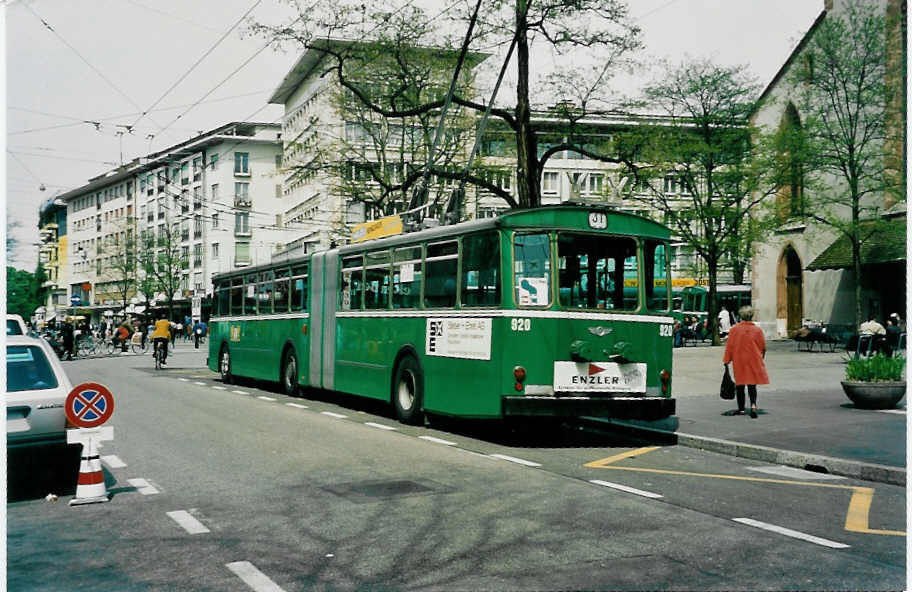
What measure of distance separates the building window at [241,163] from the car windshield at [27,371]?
→ 8400cm

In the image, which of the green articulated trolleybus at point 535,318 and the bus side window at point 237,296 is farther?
the bus side window at point 237,296

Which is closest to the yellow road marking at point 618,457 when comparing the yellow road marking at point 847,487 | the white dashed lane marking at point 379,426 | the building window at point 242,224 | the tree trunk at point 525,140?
the yellow road marking at point 847,487

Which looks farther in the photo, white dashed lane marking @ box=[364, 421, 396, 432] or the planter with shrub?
the planter with shrub

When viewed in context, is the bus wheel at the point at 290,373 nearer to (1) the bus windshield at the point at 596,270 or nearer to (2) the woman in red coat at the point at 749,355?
(1) the bus windshield at the point at 596,270

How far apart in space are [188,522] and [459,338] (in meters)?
6.10

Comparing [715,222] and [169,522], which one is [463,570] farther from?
[715,222]

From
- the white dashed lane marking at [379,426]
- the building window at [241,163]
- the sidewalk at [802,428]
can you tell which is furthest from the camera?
the building window at [241,163]

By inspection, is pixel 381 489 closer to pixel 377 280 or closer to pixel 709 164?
pixel 377 280

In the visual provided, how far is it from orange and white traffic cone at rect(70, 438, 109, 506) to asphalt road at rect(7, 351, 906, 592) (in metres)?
0.17

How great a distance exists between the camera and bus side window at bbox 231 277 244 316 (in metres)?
23.4

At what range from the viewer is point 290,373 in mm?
20172

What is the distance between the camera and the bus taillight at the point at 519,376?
12.1m

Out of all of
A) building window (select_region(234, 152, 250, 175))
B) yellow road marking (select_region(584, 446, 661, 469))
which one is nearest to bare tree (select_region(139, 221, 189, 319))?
building window (select_region(234, 152, 250, 175))

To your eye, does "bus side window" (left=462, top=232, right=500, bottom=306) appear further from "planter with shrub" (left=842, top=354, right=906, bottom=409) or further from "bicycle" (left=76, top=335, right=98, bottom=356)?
"bicycle" (left=76, top=335, right=98, bottom=356)
